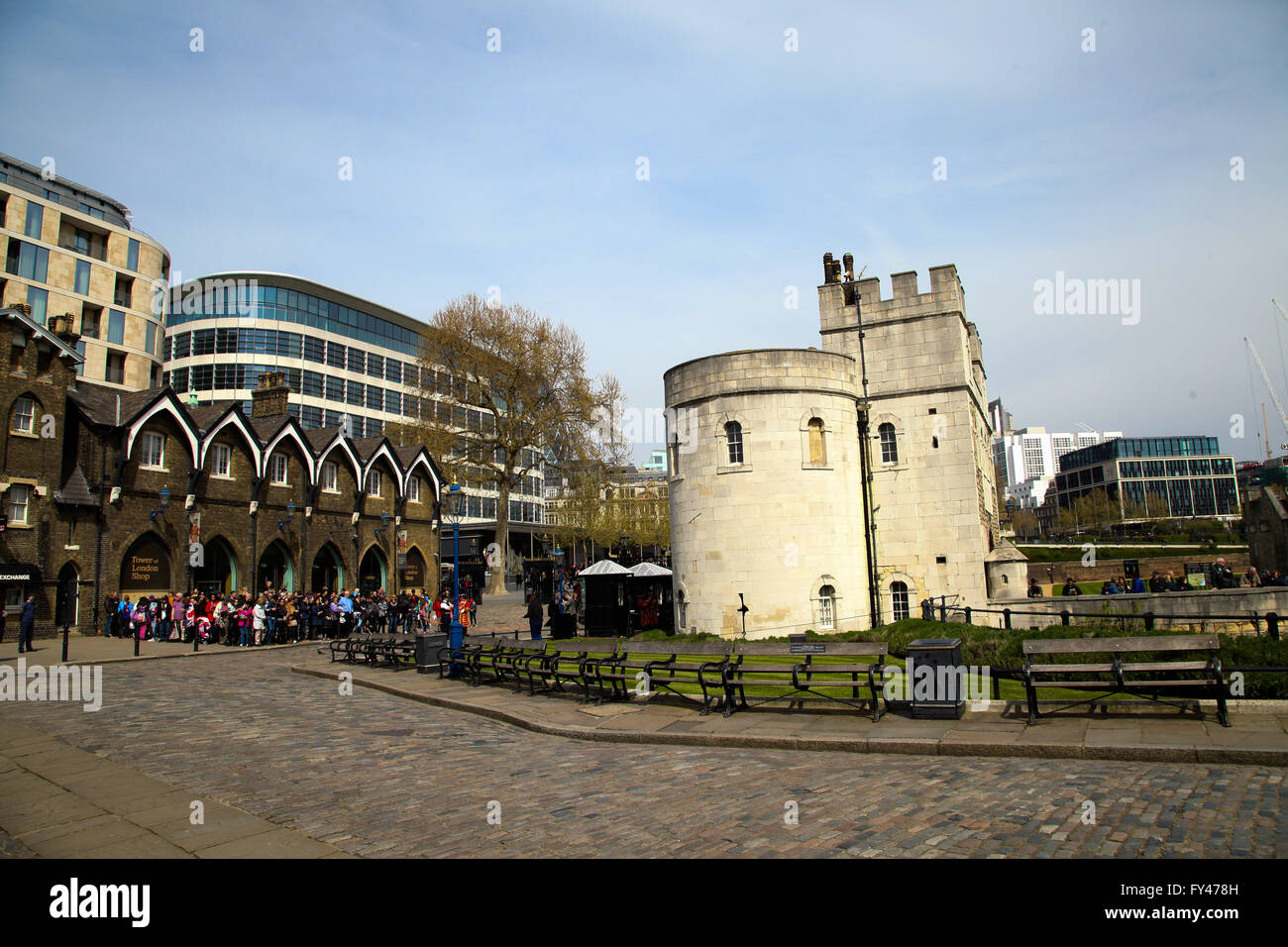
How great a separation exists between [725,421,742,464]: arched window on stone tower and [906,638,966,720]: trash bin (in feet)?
47.8

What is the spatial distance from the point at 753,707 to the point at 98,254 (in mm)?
60781

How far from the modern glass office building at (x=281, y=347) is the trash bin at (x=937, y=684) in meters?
46.0

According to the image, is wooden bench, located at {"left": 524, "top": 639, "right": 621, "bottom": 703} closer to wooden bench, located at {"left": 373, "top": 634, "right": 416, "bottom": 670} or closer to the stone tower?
wooden bench, located at {"left": 373, "top": 634, "right": 416, "bottom": 670}

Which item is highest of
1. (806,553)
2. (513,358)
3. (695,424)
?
(513,358)

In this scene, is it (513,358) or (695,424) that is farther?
(513,358)

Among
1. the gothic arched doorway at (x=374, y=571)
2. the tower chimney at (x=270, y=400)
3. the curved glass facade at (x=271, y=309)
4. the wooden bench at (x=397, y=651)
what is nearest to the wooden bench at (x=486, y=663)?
the wooden bench at (x=397, y=651)

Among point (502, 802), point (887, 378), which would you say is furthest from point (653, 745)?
point (887, 378)

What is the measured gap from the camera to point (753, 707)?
1248cm

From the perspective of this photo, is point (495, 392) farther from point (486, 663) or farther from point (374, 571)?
point (486, 663)

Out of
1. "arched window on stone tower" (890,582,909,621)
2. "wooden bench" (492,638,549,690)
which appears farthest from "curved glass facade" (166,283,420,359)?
"wooden bench" (492,638,549,690)

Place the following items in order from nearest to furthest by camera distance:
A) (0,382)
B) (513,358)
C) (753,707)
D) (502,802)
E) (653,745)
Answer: (502,802)
(653,745)
(753,707)
(0,382)
(513,358)

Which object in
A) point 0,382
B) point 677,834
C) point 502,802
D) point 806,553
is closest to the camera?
point 677,834

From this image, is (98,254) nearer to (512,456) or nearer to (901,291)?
(512,456)

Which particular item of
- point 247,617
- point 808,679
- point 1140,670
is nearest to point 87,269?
point 247,617
